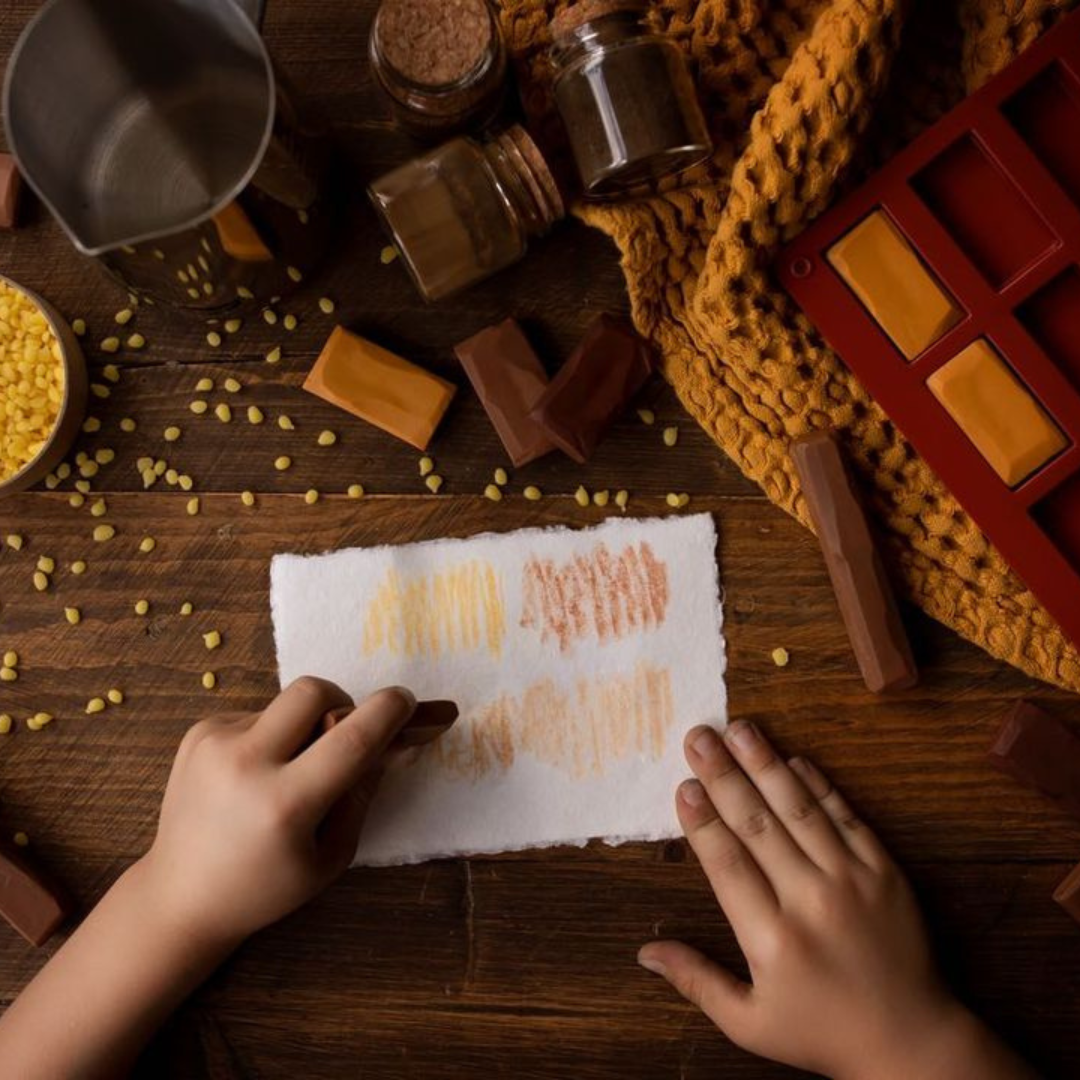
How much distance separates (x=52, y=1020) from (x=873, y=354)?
0.66 metres

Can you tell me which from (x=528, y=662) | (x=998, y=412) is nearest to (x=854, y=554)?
(x=998, y=412)

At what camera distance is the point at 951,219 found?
678 millimetres

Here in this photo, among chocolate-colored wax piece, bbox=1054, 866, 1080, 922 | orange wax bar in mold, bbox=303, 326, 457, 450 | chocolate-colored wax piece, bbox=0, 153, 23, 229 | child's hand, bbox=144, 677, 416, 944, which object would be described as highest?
chocolate-colored wax piece, bbox=0, 153, 23, 229

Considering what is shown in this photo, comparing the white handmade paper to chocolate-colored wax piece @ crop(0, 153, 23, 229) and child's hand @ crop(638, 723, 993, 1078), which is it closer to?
child's hand @ crop(638, 723, 993, 1078)

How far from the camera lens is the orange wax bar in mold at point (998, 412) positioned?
2.15ft

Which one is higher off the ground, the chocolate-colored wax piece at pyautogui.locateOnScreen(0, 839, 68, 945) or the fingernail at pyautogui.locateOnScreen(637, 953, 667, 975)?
the chocolate-colored wax piece at pyautogui.locateOnScreen(0, 839, 68, 945)

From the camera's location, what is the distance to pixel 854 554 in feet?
2.26

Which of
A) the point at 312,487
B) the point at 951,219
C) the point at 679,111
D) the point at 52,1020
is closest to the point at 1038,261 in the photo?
the point at 951,219

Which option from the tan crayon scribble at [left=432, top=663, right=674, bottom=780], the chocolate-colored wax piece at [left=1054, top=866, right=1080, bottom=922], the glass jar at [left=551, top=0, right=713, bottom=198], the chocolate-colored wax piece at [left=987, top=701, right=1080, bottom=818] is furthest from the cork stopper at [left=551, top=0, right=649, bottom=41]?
the chocolate-colored wax piece at [left=1054, top=866, right=1080, bottom=922]

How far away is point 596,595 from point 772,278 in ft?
0.78

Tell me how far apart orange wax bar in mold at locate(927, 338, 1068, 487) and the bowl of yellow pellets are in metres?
0.56

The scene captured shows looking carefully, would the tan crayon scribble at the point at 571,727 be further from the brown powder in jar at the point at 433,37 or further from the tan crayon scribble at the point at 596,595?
the brown powder in jar at the point at 433,37

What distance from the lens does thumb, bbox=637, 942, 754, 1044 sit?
695 millimetres

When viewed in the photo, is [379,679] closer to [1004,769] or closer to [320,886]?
[320,886]
